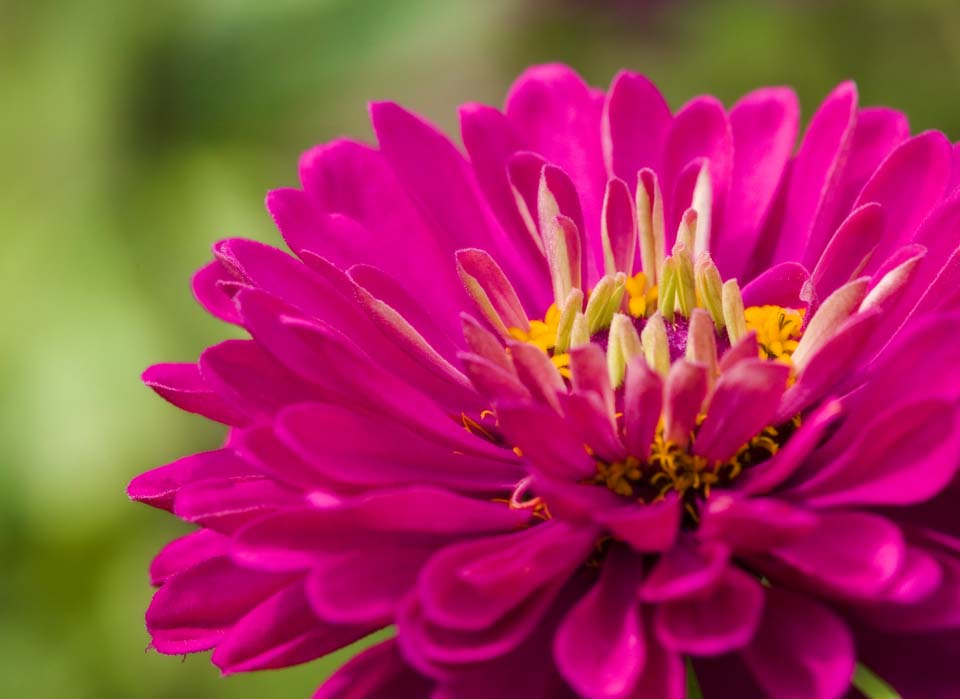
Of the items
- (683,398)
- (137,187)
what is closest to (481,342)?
(683,398)

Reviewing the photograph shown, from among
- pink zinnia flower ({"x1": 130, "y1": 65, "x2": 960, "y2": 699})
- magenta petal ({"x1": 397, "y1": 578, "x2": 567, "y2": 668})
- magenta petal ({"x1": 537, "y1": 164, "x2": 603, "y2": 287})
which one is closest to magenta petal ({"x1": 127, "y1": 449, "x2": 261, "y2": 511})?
pink zinnia flower ({"x1": 130, "y1": 65, "x2": 960, "y2": 699})

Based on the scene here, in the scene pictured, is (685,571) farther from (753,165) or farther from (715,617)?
(753,165)

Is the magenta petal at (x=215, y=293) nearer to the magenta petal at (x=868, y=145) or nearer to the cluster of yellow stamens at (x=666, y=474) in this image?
the cluster of yellow stamens at (x=666, y=474)

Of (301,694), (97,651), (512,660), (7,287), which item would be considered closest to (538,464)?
(512,660)

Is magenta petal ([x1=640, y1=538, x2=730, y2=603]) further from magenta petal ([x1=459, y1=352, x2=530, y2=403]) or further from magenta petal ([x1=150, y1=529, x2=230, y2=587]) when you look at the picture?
magenta petal ([x1=150, y1=529, x2=230, y2=587])

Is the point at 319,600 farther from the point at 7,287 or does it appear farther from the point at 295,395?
the point at 7,287

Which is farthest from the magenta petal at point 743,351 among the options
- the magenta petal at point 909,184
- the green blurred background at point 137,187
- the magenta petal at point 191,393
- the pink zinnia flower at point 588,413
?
the green blurred background at point 137,187

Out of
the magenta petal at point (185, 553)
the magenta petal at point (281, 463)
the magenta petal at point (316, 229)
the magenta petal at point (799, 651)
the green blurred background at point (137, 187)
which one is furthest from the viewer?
the green blurred background at point (137, 187)
